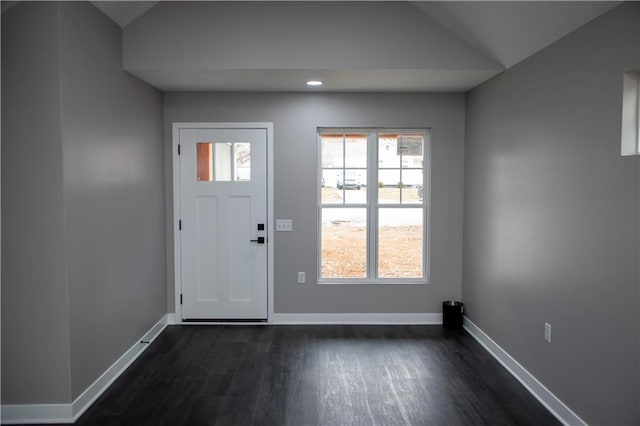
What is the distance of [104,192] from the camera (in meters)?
3.20

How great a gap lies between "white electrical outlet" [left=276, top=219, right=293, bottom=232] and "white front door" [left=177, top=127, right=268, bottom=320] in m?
0.12

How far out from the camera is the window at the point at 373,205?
4648mm

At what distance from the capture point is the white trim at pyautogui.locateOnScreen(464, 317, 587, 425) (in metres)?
2.74

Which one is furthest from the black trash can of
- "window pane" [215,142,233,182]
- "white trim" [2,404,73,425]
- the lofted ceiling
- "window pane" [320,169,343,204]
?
"white trim" [2,404,73,425]

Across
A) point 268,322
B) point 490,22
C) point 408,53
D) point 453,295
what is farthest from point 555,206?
point 268,322

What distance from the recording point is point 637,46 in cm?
216

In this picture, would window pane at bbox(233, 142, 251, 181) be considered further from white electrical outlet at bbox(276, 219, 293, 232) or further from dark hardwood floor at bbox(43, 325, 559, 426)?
dark hardwood floor at bbox(43, 325, 559, 426)

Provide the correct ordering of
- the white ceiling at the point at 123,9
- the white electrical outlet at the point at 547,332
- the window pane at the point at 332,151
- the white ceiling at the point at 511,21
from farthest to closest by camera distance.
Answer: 1. the window pane at the point at 332,151
2. the white ceiling at the point at 123,9
3. the white electrical outlet at the point at 547,332
4. the white ceiling at the point at 511,21

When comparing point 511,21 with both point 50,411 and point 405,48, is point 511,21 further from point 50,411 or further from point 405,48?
point 50,411

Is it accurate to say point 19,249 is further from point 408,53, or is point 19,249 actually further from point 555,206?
point 555,206

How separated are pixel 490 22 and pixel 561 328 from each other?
2.03m

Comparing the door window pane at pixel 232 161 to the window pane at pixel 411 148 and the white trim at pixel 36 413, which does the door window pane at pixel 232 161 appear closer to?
the window pane at pixel 411 148

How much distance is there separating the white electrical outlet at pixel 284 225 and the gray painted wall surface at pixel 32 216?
219cm

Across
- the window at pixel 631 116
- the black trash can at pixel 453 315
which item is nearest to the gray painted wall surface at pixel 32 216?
the window at pixel 631 116
